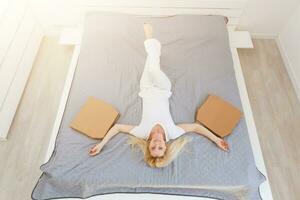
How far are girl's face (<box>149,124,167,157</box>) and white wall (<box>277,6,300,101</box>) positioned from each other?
4.43 feet

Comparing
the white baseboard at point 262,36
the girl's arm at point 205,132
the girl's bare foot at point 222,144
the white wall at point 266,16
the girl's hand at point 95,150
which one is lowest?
the girl's hand at point 95,150

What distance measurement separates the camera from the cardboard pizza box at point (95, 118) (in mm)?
1621

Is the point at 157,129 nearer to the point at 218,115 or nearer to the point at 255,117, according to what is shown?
the point at 218,115

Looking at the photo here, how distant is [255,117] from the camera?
2.17 metres

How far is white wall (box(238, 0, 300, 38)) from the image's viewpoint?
7.68ft

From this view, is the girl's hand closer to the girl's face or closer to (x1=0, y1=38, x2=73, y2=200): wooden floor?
the girl's face

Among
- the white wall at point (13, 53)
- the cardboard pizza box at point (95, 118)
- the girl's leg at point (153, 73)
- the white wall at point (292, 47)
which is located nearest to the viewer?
the cardboard pizza box at point (95, 118)

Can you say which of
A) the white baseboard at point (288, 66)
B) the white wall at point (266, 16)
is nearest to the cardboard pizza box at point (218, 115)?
the white baseboard at point (288, 66)

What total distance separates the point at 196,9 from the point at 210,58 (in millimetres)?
567

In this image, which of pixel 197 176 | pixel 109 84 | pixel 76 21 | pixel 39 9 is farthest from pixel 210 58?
pixel 39 9

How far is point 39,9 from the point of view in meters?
2.41

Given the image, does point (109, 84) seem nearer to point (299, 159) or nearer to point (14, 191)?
point (14, 191)

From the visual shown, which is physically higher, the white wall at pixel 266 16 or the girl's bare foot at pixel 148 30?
the white wall at pixel 266 16

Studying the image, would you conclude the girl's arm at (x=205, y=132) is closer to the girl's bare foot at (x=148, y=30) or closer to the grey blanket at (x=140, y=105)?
the grey blanket at (x=140, y=105)
